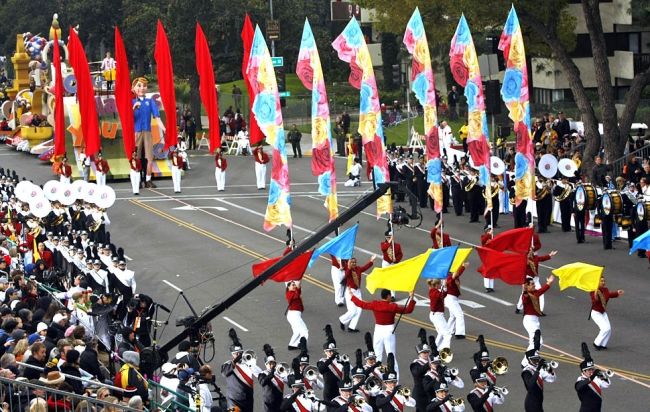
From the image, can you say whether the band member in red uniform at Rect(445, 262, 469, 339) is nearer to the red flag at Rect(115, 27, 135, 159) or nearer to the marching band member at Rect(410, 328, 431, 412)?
the marching band member at Rect(410, 328, 431, 412)

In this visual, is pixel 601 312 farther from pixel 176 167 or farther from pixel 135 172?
pixel 135 172

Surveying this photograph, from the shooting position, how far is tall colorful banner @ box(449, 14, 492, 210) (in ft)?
102

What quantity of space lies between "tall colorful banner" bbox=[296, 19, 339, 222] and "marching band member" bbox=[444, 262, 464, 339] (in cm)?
324

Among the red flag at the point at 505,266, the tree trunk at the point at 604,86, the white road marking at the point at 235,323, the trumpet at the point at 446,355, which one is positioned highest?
the tree trunk at the point at 604,86

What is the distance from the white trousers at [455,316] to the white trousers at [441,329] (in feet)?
1.29

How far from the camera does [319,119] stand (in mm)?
28719

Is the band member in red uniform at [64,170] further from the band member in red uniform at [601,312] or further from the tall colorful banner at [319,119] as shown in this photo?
the band member in red uniform at [601,312]

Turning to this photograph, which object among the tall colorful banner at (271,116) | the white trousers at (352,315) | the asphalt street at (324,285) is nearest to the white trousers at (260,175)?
the asphalt street at (324,285)

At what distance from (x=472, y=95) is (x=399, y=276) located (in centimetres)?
872

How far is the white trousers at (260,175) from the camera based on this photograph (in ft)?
149

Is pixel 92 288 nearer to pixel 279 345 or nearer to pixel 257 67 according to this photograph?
pixel 279 345

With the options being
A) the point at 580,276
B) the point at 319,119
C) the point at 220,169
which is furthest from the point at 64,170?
the point at 580,276

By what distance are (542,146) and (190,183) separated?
11951mm

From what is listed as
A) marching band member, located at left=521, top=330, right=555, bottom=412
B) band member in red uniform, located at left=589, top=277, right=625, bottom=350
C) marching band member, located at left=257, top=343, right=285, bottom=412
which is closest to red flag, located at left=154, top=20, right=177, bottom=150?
band member in red uniform, located at left=589, top=277, right=625, bottom=350
